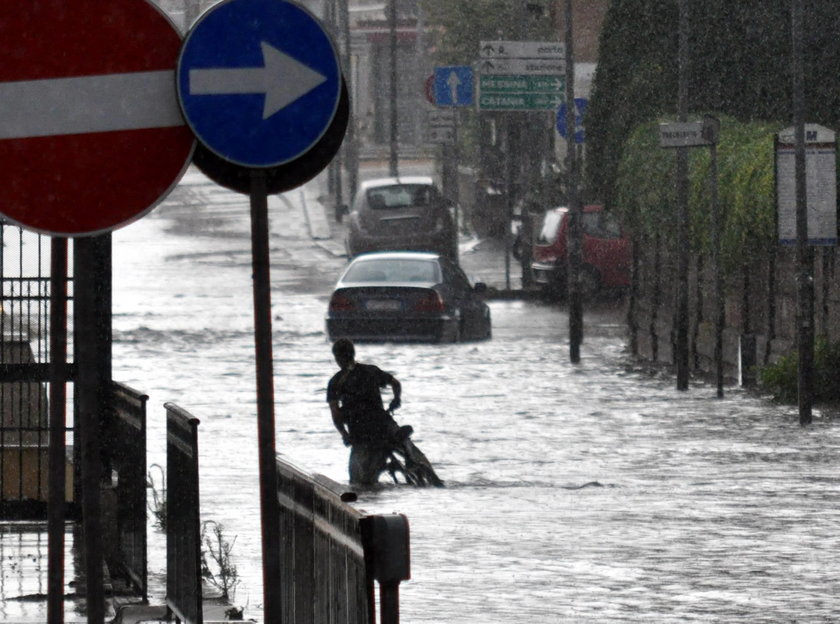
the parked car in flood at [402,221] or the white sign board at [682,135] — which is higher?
the white sign board at [682,135]

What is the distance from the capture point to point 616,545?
41.7 feet

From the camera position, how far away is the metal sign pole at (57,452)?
6.02 m

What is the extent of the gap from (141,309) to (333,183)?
27568 millimetres

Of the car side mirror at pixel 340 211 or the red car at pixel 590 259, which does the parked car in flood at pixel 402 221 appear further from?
the car side mirror at pixel 340 211

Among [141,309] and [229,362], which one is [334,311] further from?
[141,309]

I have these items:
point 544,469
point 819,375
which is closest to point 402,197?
point 819,375

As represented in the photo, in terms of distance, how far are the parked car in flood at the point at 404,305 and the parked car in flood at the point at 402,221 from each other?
1371 centimetres

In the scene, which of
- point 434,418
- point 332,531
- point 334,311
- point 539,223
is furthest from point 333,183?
point 332,531

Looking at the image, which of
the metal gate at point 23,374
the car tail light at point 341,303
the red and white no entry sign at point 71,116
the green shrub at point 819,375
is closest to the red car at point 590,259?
the car tail light at point 341,303

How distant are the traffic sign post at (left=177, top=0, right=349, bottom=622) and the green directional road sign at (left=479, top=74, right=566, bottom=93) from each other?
94.3 feet

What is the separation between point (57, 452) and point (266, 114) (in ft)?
3.59

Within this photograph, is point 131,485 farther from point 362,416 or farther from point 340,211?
point 340,211

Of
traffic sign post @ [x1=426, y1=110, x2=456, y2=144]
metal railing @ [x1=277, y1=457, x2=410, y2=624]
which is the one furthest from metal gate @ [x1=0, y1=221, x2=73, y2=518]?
traffic sign post @ [x1=426, y1=110, x2=456, y2=144]

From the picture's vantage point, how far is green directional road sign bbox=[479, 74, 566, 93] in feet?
115
